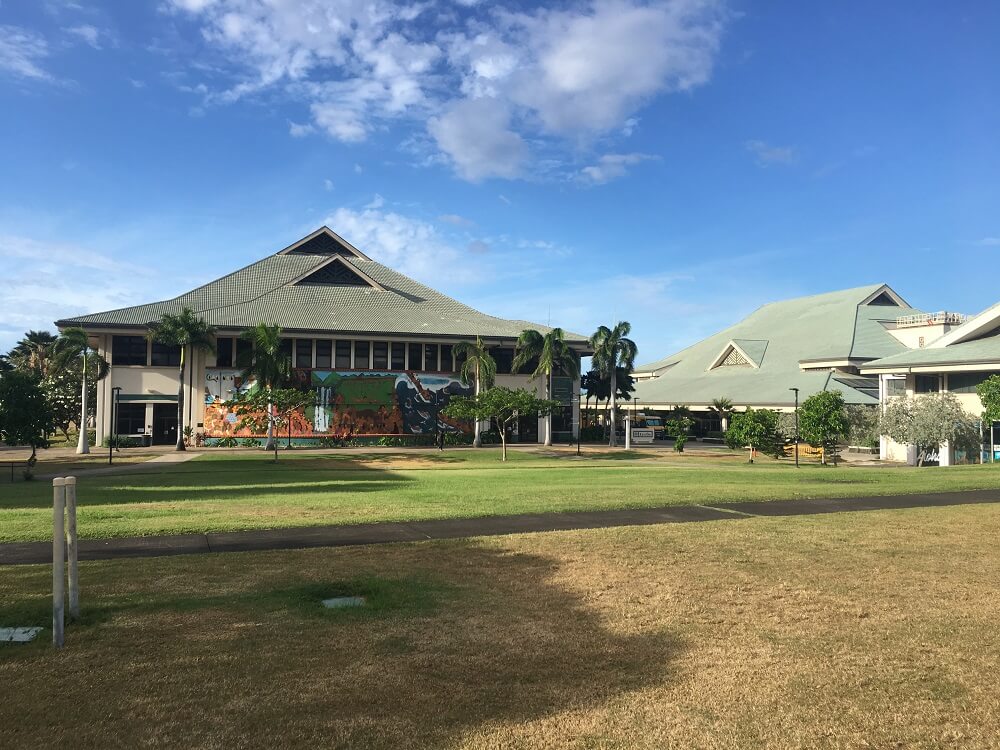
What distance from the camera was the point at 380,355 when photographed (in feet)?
188

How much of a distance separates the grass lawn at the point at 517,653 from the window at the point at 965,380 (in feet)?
119

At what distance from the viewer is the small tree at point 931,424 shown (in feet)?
127

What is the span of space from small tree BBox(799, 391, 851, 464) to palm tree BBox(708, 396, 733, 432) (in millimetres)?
22999

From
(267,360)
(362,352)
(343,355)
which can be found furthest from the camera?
(362,352)

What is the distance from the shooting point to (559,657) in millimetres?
6438

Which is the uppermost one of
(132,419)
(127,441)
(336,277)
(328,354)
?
(336,277)

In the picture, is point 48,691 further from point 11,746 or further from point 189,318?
point 189,318

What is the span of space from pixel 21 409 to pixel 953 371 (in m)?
47.8

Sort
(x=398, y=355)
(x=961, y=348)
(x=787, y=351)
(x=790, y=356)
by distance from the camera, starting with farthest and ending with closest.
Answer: (x=787, y=351) → (x=790, y=356) → (x=398, y=355) → (x=961, y=348)

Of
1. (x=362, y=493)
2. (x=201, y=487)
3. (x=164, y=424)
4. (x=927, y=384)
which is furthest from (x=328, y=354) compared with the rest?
(x=927, y=384)

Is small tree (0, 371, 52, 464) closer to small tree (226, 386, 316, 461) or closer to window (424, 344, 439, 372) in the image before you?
small tree (226, 386, 316, 461)

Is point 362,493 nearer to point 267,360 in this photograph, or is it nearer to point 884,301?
point 267,360

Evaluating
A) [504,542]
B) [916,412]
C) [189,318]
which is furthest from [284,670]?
[189,318]

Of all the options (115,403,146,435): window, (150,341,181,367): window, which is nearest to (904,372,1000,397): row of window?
(150,341,181,367): window
